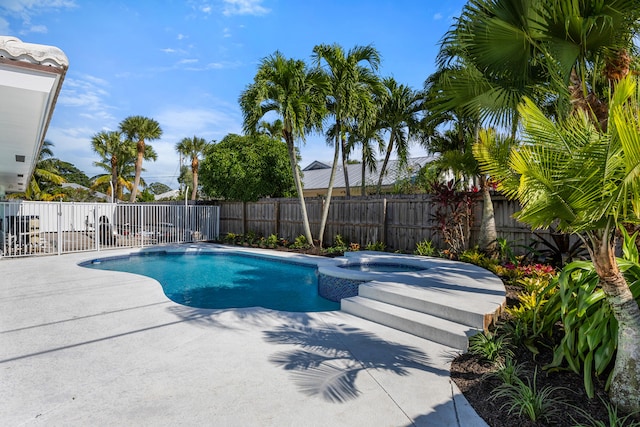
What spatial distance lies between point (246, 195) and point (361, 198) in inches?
205

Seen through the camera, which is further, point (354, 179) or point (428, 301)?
point (354, 179)

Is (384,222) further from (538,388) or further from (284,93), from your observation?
(538,388)

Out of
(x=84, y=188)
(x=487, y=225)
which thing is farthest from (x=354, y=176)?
(x=84, y=188)

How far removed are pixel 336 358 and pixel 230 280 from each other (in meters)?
5.56

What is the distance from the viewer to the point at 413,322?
432 centimetres

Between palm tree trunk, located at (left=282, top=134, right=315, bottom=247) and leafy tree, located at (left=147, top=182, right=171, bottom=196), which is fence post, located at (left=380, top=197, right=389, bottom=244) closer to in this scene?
palm tree trunk, located at (left=282, top=134, right=315, bottom=247)

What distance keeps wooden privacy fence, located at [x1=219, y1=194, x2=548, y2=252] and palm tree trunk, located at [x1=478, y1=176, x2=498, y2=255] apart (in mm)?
441

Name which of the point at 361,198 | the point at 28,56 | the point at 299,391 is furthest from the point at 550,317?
the point at 361,198

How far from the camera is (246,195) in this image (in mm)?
14227

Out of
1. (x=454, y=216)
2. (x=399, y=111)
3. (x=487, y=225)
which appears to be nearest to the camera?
(x=487, y=225)

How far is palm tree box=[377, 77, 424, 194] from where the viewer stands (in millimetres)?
12977

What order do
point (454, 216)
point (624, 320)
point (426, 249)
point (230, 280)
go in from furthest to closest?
point (426, 249)
point (454, 216)
point (230, 280)
point (624, 320)

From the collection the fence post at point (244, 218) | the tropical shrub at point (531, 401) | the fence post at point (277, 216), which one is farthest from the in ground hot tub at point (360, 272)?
the fence post at point (244, 218)

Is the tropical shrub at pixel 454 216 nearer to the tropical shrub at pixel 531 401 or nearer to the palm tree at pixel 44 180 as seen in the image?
the tropical shrub at pixel 531 401
